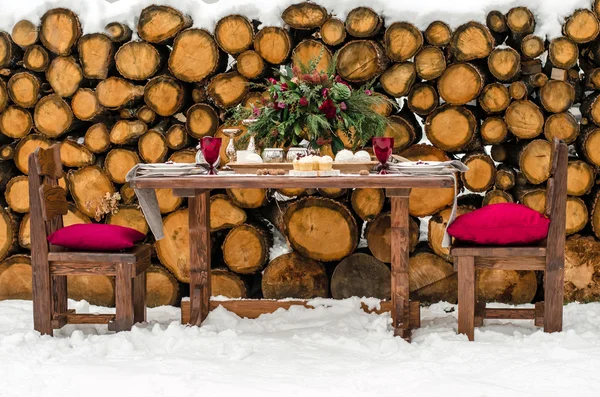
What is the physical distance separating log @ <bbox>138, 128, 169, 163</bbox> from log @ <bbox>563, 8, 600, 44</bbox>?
2.17 metres

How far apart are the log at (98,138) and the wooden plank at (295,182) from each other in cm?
114

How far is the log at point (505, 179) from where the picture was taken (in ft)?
12.7

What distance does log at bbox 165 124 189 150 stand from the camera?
157 inches

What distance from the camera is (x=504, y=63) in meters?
3.75

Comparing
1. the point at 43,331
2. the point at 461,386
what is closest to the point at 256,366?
the point at 461,386

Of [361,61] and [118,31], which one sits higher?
[118,31]

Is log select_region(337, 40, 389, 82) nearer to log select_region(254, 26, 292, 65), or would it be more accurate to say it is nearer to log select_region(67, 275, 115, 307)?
log select_region(254, 26, 292, 65)

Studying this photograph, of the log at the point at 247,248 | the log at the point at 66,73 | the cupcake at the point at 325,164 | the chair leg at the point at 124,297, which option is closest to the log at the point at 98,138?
the log at the point at 66,73

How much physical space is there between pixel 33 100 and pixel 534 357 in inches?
116

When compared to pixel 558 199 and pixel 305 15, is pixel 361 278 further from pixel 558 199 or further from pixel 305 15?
pixel 305 15

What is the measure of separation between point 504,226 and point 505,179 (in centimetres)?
85

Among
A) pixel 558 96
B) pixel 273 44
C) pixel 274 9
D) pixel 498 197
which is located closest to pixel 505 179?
pixel 498 197

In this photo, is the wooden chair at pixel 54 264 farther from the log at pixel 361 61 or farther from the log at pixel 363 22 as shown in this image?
the log at pixel 363 22

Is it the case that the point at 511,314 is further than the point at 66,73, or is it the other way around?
the point at 66,73
